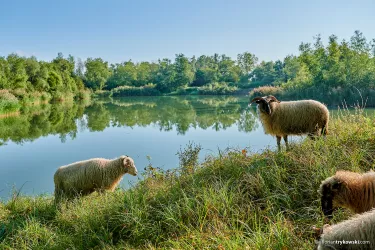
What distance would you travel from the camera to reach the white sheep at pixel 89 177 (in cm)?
584

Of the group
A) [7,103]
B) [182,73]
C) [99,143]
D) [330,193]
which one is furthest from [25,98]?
[182,73]

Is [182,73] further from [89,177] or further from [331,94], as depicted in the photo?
[89,177]

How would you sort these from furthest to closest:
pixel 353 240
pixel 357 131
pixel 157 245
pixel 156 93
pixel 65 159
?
pixel 156 93, pixel 65 159, pixel 357 131, pixel 157 245, pixel 353 240

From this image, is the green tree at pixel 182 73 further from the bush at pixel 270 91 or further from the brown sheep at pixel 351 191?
the brown sheep at pixel 351 191

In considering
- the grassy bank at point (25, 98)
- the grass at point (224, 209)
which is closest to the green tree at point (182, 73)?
the grassy bank at point (25, 98)

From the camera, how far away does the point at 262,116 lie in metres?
6.09

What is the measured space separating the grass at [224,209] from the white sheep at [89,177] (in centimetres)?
100

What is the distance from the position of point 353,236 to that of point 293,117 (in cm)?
456

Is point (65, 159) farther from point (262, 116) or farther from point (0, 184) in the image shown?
point (262, 116)

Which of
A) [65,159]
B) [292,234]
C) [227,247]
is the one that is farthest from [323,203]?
[65,159]

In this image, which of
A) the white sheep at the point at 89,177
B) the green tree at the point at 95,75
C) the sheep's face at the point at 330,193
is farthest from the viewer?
the green tree at the point at 95,75

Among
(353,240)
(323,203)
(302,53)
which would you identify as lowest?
(323,203)

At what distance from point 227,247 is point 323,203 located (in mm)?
993

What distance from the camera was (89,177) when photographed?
5844mm
